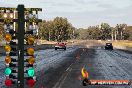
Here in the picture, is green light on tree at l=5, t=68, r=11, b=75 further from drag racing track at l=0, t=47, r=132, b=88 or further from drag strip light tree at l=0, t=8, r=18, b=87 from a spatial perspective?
drag racing track at l=0, t=47, r=132, b=88

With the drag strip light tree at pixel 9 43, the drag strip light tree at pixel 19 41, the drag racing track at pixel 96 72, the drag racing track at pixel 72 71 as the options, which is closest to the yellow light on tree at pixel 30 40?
the drag strip light tree at pixel 19 41

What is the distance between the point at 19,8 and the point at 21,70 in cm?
85

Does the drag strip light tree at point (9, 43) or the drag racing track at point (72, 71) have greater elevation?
the drag strip light tree at point (9, 43)

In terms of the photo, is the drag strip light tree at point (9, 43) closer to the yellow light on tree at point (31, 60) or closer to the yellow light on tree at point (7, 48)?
the yellow light on tree at point (7, 48)

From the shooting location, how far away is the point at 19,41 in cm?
470

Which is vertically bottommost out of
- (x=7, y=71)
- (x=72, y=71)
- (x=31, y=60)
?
(x=72, y=71)

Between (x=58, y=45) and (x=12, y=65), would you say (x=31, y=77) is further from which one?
(x=58, y=45)

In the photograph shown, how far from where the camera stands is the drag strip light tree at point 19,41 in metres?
4.68

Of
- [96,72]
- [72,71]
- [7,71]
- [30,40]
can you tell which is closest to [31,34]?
[30,40]

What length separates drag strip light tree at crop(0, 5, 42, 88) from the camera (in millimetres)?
4684

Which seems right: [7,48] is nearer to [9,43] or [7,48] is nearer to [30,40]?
[9,43]

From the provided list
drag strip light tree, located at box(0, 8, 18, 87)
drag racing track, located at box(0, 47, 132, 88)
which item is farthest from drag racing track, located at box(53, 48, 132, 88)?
drag strip light tree, located at box(0, 8, 18, 87)

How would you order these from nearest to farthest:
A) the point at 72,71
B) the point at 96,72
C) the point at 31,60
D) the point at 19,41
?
the point at 19,41 → the point at 31,60 → the point at 96,72 → the point at 72,71

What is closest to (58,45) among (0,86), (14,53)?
(0,86)
